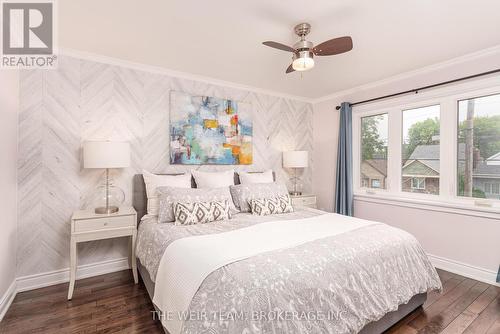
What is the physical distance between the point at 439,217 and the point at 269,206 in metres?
2.12

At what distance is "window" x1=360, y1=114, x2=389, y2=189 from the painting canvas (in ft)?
6.03

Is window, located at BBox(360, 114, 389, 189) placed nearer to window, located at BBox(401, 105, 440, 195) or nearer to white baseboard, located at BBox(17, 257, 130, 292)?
window, located at BBox(401, 105, 440, 195)

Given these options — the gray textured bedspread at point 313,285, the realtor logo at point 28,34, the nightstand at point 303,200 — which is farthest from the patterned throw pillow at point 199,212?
the realtor logo at point 28,34

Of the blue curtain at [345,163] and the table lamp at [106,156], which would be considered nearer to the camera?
the table lamp at [106,156]

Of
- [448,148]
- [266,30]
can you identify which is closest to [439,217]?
[448,148]

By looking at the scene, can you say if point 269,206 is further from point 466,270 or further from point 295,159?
point 466,270

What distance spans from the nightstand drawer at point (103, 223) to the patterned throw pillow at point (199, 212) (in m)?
0.53

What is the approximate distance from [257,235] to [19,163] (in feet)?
7.99

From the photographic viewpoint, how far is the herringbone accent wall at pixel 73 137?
2.47 meters

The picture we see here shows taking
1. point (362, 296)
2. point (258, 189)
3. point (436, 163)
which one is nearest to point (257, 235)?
point (362, 296)

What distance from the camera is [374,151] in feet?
12.6

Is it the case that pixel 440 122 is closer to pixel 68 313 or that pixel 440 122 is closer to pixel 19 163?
pixel 68 313

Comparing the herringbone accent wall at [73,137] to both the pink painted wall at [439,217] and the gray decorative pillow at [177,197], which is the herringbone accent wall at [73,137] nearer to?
the gray decorative pillow at [177,197]

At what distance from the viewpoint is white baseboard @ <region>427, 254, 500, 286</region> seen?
2.60 meters
